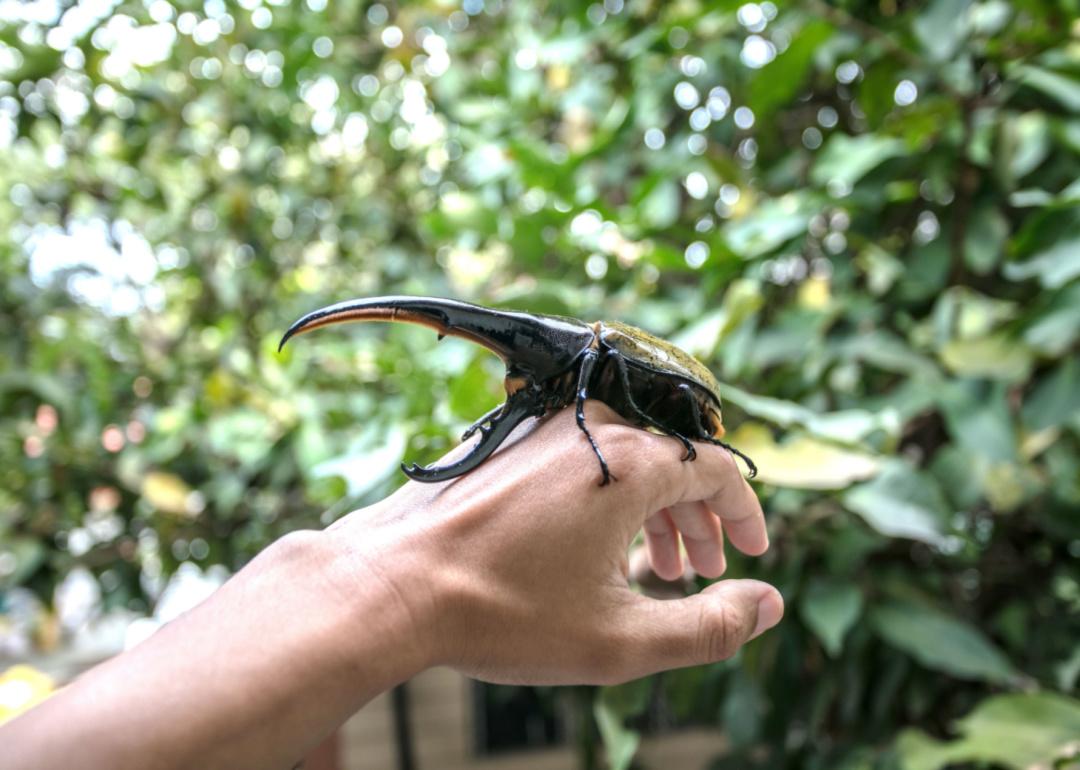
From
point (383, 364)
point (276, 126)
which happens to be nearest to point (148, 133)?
point (276, 126)

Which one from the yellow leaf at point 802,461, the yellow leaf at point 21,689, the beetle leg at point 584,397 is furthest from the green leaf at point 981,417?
the yellow leaf at point 21,689

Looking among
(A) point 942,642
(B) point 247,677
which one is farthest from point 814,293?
(B) point 247,677

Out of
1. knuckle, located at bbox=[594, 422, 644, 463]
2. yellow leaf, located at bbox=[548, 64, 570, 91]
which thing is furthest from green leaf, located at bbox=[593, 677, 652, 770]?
yellow leaf, located at bbox=[548, 64, 570, 91]

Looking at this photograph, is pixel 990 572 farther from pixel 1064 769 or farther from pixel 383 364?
pixel 383 364

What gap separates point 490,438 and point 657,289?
96cm

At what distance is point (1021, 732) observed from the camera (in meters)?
0.92

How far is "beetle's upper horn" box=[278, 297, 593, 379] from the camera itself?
0.49 metres

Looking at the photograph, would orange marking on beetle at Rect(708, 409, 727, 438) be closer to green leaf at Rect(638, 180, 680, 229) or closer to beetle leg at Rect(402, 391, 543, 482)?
beetle leg at Rect(402, 391, 543, 482)

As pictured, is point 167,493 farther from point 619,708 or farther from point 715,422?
point 715,422

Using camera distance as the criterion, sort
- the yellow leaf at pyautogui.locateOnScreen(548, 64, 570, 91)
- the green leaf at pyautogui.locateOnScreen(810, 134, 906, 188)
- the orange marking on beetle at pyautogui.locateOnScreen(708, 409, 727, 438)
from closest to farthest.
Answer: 1. the orange marking on beetle at pyautogui.locateOnScreen(708, 409, 727, 438)
2. the green leaf at pyautogui.locateOnScreen(810, 134, 906, 188)
3. the yellow leaf at pyautogui.locateOnScreen(548, 64, 570, 91)

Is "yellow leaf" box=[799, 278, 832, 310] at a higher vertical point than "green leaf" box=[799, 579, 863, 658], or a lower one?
higher

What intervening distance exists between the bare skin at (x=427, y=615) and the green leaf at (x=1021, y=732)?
1.67 feet

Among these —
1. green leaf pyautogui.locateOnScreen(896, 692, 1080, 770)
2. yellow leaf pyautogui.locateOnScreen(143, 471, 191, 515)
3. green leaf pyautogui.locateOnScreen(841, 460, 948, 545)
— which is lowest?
green leaf pyautogui.locateOnScreen(896, 692, 1080, 770)

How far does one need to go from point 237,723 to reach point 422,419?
2.15 feet
